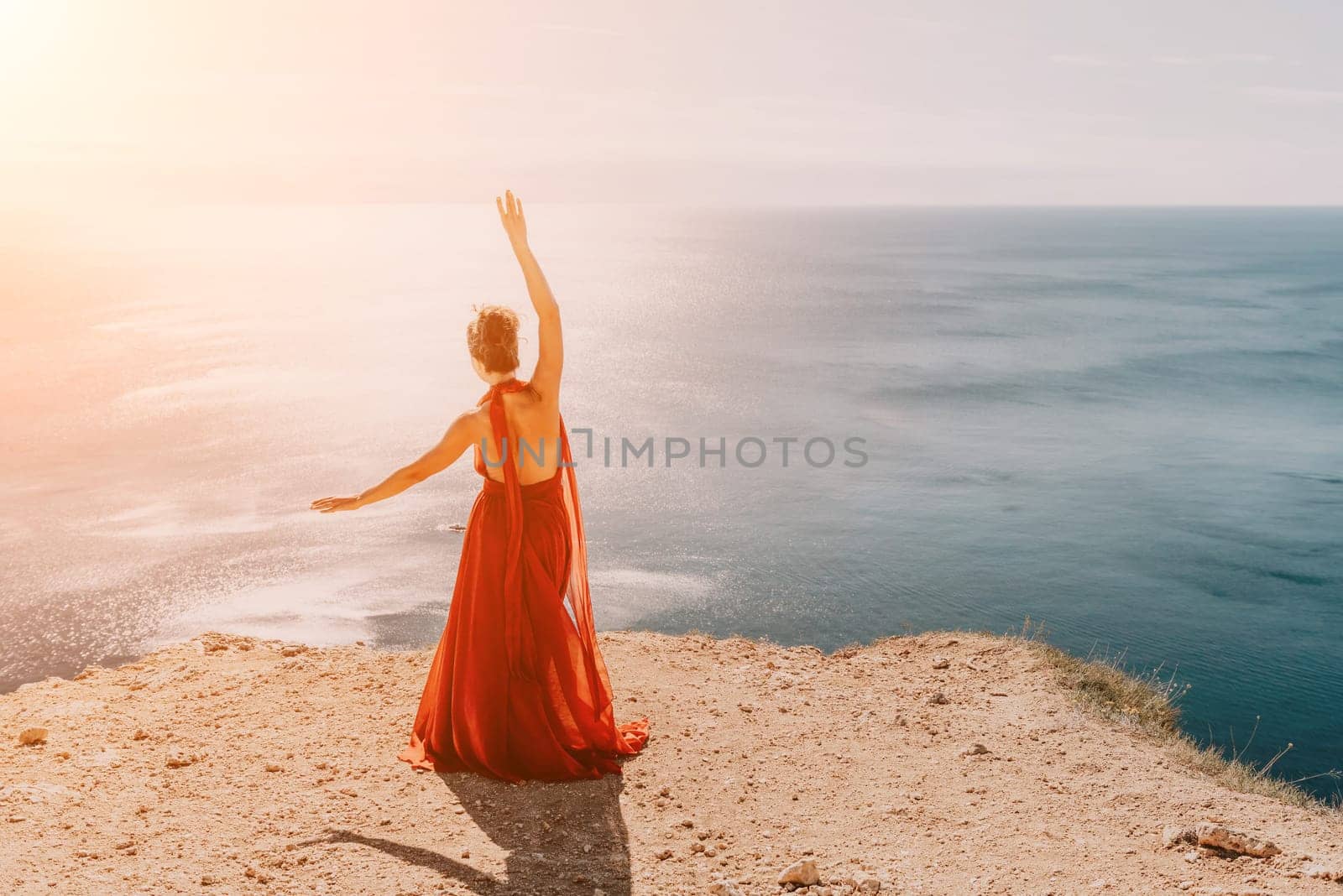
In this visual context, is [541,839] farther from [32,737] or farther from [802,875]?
[32,737]

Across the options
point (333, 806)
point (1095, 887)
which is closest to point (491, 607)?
point (333, 806)

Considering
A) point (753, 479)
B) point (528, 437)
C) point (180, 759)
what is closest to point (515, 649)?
point (528, 437)

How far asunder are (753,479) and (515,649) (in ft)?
66.0

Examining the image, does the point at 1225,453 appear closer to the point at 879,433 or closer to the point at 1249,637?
the point at 879,433

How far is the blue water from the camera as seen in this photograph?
16312 millimetres

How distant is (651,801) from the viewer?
5629 millimetres

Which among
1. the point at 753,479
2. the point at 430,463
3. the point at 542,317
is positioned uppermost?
the point at 542,317

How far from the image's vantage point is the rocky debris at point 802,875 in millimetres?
4734

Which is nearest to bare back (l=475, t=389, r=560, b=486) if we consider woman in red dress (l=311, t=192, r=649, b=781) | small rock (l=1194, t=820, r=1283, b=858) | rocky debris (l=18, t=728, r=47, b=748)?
woman in red dress (l=311, t=192, r=649, b=781)

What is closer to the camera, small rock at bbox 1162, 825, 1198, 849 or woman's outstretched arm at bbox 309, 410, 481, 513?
small rock at bbox 1162, 825, 1198, 849

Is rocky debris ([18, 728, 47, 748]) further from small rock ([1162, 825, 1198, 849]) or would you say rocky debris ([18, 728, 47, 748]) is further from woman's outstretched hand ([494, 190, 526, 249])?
small rock ([1162, 825, 1198, 849])

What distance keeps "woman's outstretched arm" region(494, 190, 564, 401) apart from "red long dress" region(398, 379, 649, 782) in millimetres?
169

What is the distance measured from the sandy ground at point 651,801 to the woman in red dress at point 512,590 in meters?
0.24

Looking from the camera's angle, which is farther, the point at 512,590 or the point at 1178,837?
the point at 512,590
